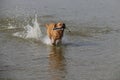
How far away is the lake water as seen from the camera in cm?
918

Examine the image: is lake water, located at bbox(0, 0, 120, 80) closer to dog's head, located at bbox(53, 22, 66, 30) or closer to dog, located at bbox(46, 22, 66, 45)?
dog, located at bbox(46, 22, 66, 45)

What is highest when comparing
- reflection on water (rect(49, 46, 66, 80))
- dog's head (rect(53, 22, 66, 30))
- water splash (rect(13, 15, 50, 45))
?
dog's head (rect(53, 22, 66, 30))

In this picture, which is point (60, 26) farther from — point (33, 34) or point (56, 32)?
point (33, 34)

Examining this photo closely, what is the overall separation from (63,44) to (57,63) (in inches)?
90.6

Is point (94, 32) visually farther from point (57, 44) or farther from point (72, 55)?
point (72, 55)

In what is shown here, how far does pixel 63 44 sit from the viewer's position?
484 inches

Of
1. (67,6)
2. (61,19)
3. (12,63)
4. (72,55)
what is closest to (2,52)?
(12,63)

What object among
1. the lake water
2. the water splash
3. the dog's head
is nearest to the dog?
the dog's head

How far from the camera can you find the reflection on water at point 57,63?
29.3 feet

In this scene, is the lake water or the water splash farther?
the water splash

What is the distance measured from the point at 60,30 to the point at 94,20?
16.3ft

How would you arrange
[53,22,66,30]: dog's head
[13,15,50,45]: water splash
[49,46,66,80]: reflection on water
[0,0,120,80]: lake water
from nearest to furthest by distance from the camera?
[49,46,66,80]: reflection on water < [0,0,120,80]: lake water < [53,22,66,30]: dog's head < [13,15,50,45]: water splash

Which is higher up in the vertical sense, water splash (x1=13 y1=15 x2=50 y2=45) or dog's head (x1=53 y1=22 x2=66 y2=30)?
dog's head (x1=53 y1=22 x2=66 y2=30)

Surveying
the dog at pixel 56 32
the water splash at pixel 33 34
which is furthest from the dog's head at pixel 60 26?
the water splash at pixel 33 34
